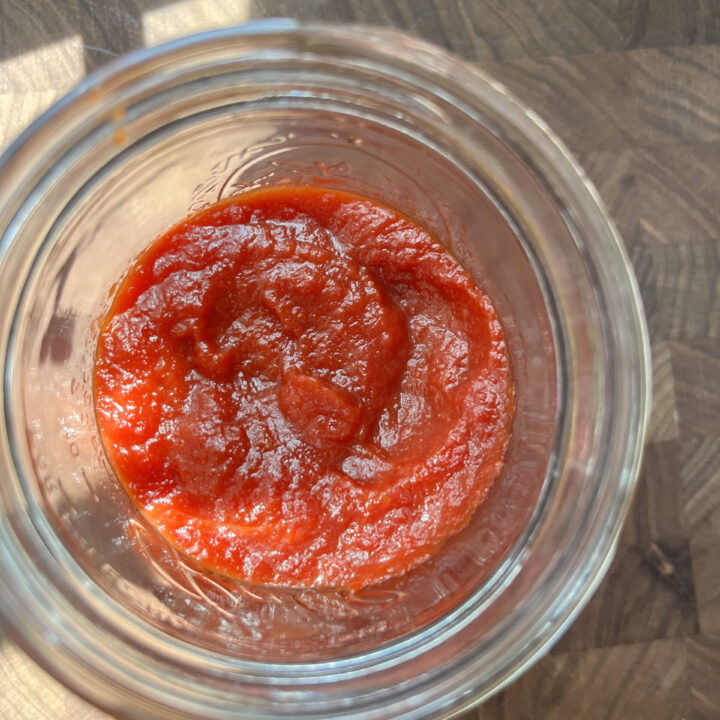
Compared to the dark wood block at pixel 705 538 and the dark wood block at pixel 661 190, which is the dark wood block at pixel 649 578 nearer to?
the dark wood block at pixel 705 538

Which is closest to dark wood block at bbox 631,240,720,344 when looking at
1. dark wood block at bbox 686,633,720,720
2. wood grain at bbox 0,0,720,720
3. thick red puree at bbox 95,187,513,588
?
wood grain at bbox 0,0,720,720

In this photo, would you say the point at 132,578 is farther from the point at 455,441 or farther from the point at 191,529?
the point at 455,441

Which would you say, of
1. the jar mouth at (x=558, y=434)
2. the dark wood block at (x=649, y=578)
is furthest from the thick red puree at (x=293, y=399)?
the dark wood block at (x=649, y=578)

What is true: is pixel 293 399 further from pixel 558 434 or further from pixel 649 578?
pixel 649 578

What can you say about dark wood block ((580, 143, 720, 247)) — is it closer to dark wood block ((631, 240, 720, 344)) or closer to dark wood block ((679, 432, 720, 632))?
dark wood block ((631, 240, 720, 344))

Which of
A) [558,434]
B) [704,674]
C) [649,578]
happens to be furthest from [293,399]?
[704,674]

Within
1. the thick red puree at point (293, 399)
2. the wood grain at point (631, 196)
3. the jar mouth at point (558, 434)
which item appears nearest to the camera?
the jar mouth at point (558, 434)
